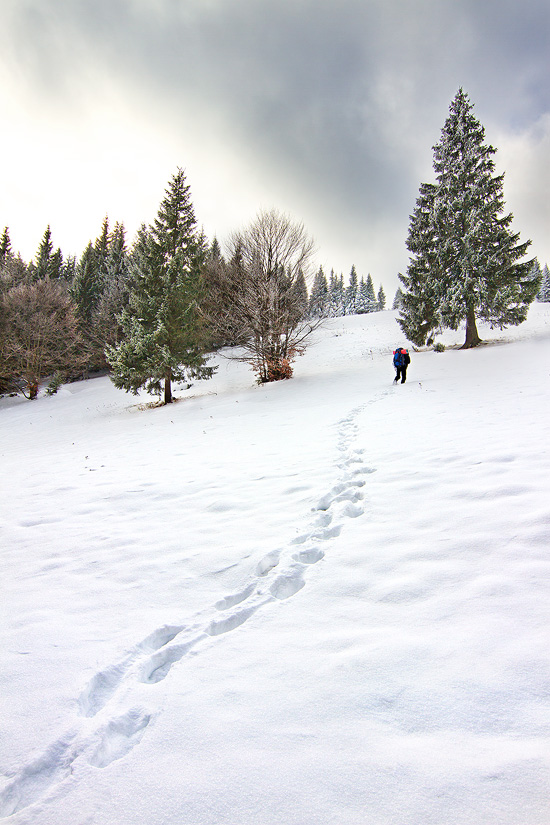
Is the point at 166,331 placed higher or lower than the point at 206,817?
higher

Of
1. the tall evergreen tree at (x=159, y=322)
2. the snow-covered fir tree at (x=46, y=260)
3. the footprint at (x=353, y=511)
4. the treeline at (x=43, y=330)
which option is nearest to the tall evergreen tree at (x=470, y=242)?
the tall evergreen tree at (x=159, y=322)

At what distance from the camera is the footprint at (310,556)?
2.85m

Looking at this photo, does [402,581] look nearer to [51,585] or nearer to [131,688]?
[131,688]

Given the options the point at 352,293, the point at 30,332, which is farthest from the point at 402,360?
the point at 352,293

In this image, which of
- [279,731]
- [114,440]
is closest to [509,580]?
[279,731]

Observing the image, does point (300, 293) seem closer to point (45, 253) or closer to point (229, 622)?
point (229, 622)

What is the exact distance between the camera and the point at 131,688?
1.76 metres

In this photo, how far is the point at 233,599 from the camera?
8.13 feet

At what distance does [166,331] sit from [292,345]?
18.8 feet

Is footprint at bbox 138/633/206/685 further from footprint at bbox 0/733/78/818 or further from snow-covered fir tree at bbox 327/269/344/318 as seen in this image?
snow-covered fir tree at bbox 327/269/344/318

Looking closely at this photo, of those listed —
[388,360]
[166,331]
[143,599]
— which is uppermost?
[166,331]

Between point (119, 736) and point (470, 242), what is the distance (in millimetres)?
22648

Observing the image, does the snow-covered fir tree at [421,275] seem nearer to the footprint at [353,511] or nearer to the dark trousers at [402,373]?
the dark trousers at [402,373]

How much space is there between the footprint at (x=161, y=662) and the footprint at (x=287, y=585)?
0.58 m
